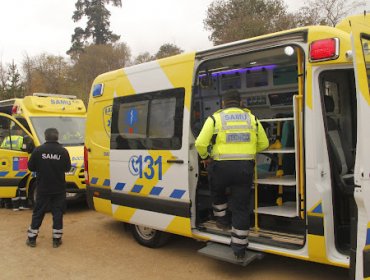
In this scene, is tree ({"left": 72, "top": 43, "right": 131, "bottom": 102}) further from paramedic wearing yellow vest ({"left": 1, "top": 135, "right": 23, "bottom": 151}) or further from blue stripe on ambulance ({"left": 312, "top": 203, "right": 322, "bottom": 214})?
blue stripe on ambulance ({"left": 312, "top": 203, "right": 322, "bottom": 214})

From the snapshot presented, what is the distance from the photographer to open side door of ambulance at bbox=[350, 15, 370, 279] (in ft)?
9.10

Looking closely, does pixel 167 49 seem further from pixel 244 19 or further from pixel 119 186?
pixel 119 186

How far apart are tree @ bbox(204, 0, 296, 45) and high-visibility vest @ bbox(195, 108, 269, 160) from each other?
697 inches

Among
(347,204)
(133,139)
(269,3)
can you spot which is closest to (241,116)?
(347,204)

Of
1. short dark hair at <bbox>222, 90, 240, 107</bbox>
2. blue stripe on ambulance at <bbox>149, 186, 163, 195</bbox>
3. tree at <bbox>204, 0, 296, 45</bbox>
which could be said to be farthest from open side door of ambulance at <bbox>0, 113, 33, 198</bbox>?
tree at <bbox>204, 0, 296, 45</bbox>

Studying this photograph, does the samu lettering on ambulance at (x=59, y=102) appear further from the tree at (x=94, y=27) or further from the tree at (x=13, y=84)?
the tree at (x=94, y=27)

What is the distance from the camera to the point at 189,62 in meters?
4.67

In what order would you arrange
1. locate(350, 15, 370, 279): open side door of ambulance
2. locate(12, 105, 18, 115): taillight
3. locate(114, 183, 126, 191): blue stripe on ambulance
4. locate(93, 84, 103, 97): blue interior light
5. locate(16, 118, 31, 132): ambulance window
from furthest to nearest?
1. locate(12, 105, 18, 115): taillight
2. locate(16, 118, 31, 132): ambulance window
3. locate(93, 84, 103, 97): blue interior light
4. locate(114, 183, 126, 191): blue stripe on ambulance
5. locate(350, 15, 370, 279): open side door of ambulance

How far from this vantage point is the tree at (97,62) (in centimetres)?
3609

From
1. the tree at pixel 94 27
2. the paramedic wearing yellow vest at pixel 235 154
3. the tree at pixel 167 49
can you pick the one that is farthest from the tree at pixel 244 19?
the tree at pixel 94 27

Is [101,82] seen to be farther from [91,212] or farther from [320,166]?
[320,166]

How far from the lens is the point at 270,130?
569 cm

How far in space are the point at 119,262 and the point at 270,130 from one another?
272 centimetres

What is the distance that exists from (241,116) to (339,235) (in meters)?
1.50
